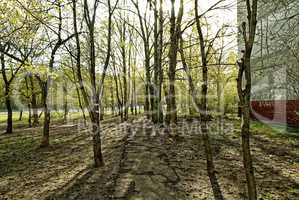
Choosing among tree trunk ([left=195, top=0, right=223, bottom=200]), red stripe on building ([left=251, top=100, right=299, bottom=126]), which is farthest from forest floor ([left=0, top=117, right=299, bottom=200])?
red stripe on building ([left=251, top=100, right=299, bottom=126])

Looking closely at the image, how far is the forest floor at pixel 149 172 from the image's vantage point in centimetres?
661

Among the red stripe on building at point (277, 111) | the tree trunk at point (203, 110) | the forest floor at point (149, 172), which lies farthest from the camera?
the red stripe on building at point (277, 111)

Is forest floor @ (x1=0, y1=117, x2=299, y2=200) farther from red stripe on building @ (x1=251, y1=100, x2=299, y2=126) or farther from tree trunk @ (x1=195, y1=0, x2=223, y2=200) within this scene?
red stripe on building @ (x1=251, y1=100, x2=299, y2=126)

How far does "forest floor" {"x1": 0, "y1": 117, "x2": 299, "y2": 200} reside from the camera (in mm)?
6613

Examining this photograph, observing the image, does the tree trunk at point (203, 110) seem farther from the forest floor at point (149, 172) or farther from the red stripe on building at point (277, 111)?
the red stripe on building at point (277, 111)

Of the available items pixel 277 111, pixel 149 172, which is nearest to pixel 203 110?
pixel 149 172

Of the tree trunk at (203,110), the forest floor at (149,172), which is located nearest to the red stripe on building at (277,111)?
the forest floor at (149,172)

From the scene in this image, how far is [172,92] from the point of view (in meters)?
13.4

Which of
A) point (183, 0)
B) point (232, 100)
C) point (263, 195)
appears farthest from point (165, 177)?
point (232, 100)

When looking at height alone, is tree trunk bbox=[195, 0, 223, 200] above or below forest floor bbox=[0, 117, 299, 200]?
above

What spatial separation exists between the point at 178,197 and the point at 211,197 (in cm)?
73

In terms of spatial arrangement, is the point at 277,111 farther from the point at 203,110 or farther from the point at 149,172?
the point at 149,172

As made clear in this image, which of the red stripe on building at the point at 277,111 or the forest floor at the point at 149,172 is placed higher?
the red stripe on building at the point at 277,111

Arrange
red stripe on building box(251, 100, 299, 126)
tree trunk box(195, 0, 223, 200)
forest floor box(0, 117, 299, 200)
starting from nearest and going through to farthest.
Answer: forest floor box(0, 117, 299, 200)
tree trunk box(195, 0, 223, 200)
red stripe on building box(251, 100, 299, 126)
